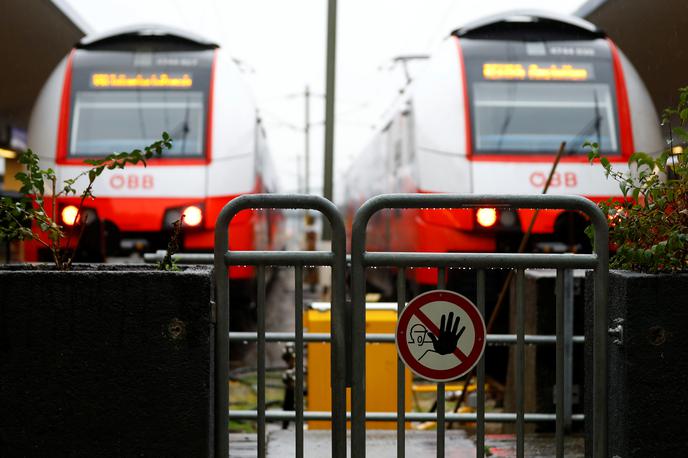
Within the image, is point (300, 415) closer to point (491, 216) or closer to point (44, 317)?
point (44, 317)

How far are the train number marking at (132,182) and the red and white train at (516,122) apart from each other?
2839 mm

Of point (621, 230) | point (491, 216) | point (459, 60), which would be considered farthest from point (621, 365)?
point (459, 60)

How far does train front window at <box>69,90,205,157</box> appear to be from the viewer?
32.7 ft

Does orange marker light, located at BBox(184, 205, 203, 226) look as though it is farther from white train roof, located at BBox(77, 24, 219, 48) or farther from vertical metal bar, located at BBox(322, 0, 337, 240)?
vertical metal bar, located at BBox(322, 0, 337, 240)

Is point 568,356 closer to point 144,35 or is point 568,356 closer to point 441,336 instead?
point 441,336

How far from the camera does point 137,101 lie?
1020 cm

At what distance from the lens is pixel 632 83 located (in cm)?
959

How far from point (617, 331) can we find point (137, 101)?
7.83 m

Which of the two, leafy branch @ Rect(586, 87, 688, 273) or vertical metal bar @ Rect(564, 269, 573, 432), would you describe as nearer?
leafy branch @ Rect(586, 87, 688, 273)

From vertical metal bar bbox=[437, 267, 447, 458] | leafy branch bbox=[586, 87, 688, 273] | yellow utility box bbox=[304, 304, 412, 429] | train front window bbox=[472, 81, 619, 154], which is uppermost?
train front window bbox=[472, 81, 619, 154]

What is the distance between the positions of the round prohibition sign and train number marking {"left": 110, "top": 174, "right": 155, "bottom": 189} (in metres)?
6.83

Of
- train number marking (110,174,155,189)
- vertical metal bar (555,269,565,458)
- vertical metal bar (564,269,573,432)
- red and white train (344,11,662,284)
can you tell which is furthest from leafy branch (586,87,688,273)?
train number marking (110,174,155,189)

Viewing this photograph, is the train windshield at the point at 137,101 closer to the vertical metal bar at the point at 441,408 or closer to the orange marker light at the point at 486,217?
the orange marker light at the point at 486,217

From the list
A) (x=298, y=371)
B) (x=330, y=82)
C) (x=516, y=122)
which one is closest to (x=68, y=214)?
(x=330, y=82)
